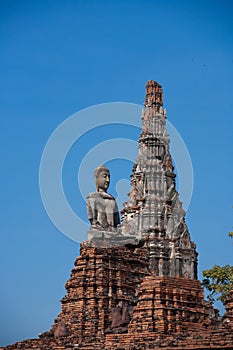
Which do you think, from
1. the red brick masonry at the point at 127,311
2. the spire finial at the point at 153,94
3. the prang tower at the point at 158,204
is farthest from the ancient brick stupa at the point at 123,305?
the spire finial at the point at 153,94

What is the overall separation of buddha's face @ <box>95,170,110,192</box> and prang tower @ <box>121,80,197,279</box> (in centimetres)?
2735

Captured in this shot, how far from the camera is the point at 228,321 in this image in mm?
17859

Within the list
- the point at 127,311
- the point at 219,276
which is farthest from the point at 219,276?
the point at 127,311

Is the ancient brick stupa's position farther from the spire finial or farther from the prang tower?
the spire finial

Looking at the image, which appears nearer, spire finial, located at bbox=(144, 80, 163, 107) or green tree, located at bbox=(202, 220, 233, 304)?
green tree, located at bbox=(202, 220, 233, 304)

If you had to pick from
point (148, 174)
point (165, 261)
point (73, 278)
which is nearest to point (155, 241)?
point (165, 261)

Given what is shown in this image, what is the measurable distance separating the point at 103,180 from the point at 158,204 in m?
32.8

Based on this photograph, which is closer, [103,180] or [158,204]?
[103,180]

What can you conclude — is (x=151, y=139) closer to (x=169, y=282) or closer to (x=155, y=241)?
(x=155, y=241)

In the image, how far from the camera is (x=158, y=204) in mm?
56969

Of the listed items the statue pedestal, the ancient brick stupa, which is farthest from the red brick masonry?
the statue pedestal

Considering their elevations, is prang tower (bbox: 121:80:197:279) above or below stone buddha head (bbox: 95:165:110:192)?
above

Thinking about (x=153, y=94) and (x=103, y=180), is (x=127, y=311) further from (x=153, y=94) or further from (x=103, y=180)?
(x=153, y=94)

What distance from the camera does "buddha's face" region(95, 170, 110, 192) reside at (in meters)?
24.5
